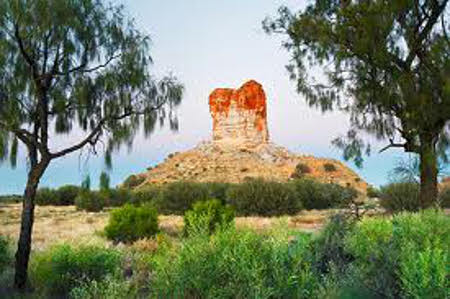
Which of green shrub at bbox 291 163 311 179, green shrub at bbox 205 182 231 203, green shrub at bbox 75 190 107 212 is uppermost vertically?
A: green shrub at bbox 291 163 311 179

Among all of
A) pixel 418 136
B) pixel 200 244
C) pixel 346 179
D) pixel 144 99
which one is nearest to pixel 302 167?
pixel 346 179

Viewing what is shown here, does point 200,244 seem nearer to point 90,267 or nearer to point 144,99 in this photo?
point 90,267

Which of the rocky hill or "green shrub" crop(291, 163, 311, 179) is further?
the rocky hill

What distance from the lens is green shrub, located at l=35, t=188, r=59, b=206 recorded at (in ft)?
150

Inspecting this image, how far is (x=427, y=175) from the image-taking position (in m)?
18.2

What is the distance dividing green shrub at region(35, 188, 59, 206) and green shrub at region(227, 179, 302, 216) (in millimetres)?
23297

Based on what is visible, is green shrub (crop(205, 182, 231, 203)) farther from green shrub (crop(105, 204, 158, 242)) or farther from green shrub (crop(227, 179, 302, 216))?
green shrub (crop(105, 204, 158, 242))

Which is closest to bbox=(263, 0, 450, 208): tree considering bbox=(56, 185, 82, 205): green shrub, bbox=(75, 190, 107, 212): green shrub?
bbox=(75, 190, 107, 212): green shrub

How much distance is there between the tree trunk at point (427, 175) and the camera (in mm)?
18047

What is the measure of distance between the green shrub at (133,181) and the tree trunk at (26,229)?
6803cm

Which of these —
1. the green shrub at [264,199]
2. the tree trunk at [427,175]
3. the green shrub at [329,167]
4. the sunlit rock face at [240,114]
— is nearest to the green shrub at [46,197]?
the green shrub at [264,199]

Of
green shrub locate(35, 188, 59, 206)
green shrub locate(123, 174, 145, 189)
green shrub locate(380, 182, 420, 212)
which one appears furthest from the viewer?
green shrub locate(123, 174, 145, 189)

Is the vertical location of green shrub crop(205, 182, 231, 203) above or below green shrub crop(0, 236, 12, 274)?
above

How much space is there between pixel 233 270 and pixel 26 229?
21.2ft
